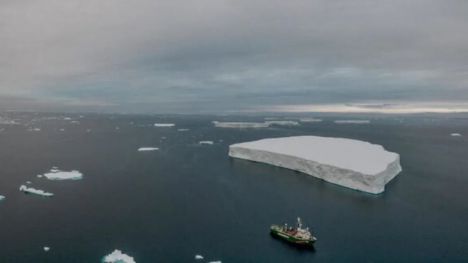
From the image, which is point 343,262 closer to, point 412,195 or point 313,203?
point 313,203

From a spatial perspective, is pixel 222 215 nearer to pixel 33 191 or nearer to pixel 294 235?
pixel 294 235

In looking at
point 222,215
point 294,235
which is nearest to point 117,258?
point 222,215

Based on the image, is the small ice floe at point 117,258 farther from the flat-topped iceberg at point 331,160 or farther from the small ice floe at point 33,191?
the flat-topped iceberg at point 331,160

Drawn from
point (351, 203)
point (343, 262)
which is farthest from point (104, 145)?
point (343, 262)

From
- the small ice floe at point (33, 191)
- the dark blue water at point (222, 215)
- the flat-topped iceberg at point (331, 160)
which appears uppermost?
the flat-topped iceberg at point (331, 160)

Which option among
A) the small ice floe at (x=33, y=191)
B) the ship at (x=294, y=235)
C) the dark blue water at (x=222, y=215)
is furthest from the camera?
the small ice floe at (x=33, y=191)

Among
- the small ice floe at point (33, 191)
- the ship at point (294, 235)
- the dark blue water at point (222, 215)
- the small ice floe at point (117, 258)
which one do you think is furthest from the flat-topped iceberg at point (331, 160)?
the small ice floe at point (33, 191)

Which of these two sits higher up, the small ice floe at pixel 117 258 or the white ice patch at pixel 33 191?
the white ice patch at pixel 33 191
